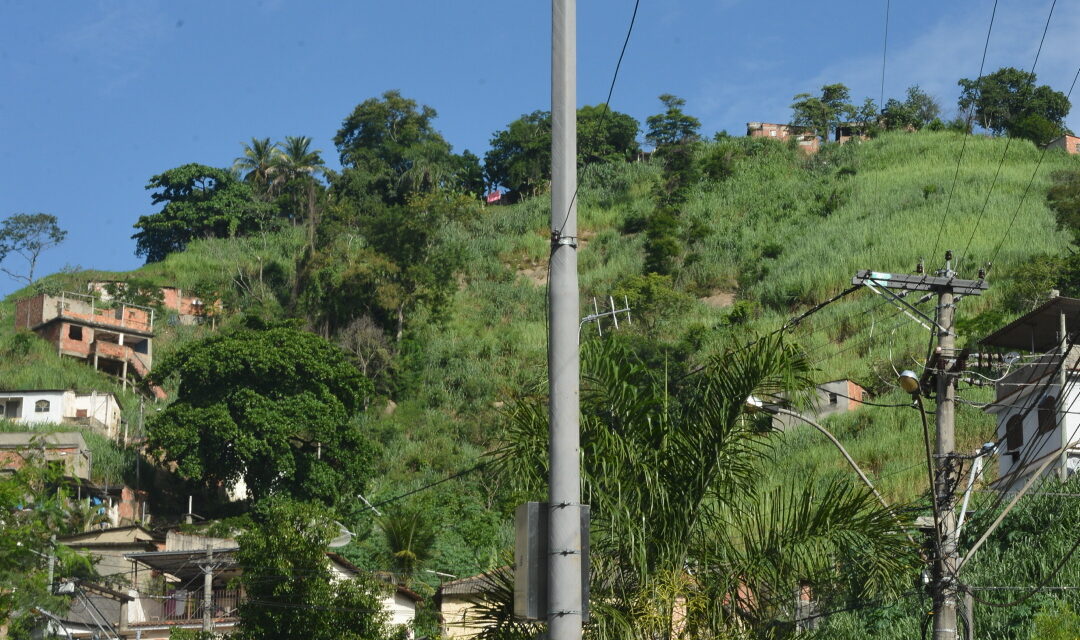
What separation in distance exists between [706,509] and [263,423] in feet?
137

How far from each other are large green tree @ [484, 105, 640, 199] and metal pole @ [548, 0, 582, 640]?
94804 mm

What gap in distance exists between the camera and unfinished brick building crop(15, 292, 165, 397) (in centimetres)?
6681

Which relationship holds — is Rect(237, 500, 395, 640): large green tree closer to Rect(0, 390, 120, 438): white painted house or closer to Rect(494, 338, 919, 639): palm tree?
Rect(494, 338, 919, 639): palm tree

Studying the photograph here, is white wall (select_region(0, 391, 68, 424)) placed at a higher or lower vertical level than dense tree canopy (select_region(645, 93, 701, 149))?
lower

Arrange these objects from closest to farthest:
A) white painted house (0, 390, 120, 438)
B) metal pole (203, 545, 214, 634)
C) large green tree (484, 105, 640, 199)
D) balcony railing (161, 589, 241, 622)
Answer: metal pole (203, 545, 214, 634) → balcony railing (161, 589, 241, 622) → white painted house (0, 390, 120, 438) → large green tree (484, 105, 640, 199)

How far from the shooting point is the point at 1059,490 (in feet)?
98.7

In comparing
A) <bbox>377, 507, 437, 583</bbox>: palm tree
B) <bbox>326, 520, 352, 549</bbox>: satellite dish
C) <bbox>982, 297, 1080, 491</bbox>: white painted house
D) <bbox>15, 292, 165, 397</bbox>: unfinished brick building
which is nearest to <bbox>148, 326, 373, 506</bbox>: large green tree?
<bbox>377, 507, 437, 583</bbox>: palm tree

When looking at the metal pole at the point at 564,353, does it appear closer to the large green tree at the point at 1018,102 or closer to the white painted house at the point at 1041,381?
the white painted house at the point at 1041,381

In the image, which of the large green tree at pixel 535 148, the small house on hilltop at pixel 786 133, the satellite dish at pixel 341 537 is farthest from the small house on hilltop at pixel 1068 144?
the satellite dish at pixel 341 537

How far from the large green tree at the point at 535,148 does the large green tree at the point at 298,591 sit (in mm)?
79800

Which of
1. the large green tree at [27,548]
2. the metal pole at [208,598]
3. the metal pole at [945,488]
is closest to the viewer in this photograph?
the metal pole at [945,488]

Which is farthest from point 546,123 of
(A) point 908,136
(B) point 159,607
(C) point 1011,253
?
(B) point 159,607

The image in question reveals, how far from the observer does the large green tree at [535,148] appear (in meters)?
107

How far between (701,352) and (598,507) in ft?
168
